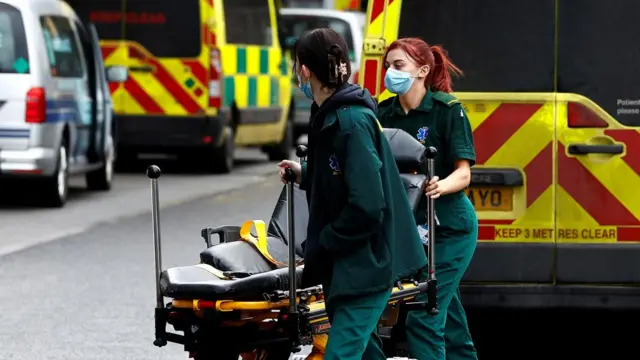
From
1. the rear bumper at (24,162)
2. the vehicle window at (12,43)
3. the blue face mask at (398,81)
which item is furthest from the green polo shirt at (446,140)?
the vehicle window at (12,43)

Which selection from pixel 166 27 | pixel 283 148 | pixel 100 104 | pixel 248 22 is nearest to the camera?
pixel 100 104

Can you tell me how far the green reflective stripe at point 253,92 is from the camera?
20.0m

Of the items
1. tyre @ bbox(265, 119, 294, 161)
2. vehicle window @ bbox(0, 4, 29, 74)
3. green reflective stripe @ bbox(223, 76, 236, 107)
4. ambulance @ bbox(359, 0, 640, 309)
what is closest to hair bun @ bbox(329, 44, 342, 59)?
ambulance @ bbox(359, 0, 640, 309)

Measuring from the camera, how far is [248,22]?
65.9 feet

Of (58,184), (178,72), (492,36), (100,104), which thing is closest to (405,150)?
(492,36)

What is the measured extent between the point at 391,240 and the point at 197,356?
695mm

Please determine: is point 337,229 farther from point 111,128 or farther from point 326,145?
point 111,128

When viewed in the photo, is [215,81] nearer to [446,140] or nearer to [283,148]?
[283,148]

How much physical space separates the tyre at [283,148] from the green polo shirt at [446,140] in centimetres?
1586

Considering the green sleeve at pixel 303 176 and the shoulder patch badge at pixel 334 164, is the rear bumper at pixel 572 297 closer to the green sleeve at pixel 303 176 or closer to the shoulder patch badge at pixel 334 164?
the green sleeve at pixel 303 176

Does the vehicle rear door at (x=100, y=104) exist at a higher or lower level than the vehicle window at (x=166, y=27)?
lower

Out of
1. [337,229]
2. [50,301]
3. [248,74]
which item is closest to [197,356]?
[337,229]

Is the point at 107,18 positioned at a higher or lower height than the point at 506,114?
higher

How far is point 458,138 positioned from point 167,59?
12966 mm
